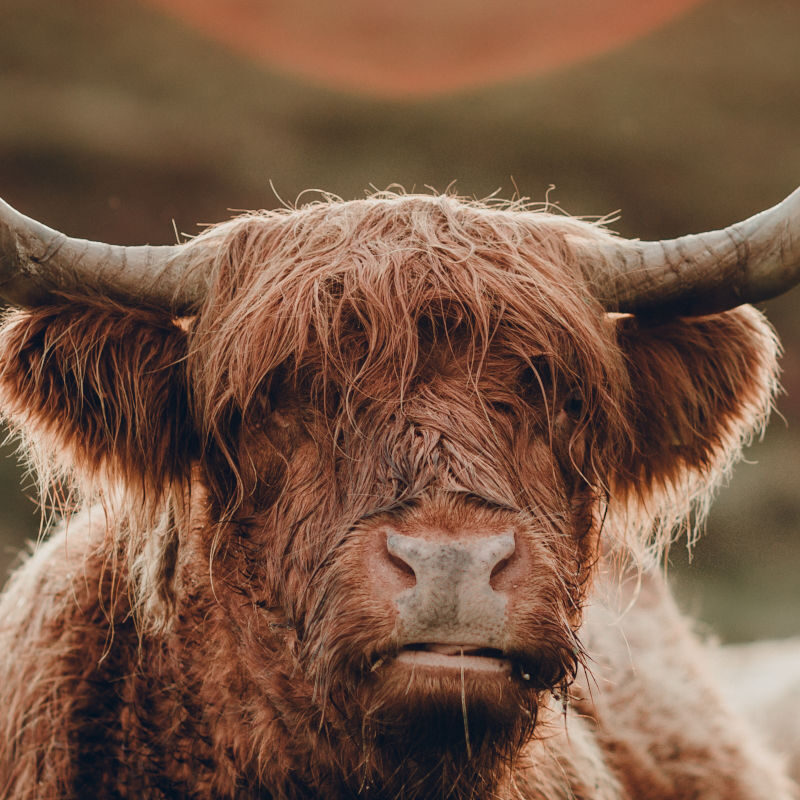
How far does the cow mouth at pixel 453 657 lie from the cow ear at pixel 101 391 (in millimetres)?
1055

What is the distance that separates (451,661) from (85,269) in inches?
55.1

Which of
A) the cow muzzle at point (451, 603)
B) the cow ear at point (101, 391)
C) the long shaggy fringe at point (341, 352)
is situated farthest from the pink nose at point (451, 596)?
the cow ear at point (101, 391)

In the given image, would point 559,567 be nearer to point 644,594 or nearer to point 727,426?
point 727,426

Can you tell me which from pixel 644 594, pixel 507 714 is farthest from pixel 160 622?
pixel 644 594

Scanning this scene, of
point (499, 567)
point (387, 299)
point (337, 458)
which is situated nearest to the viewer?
point (499, 567)

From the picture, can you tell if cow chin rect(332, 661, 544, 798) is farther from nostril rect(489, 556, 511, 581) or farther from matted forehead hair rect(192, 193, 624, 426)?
matted forehead hair rect(192, 193, 624, 426)

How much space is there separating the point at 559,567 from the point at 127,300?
1.33 meters

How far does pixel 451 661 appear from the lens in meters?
2.03

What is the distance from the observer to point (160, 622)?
2814 mm

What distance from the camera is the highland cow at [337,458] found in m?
2.19

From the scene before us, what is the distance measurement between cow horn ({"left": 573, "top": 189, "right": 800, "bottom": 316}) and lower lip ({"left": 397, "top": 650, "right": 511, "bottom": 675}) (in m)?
1.24

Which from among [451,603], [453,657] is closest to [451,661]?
[453,657]

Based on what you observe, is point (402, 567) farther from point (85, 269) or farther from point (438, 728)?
point (85, 269)

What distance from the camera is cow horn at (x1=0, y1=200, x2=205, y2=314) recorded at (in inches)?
98.7
